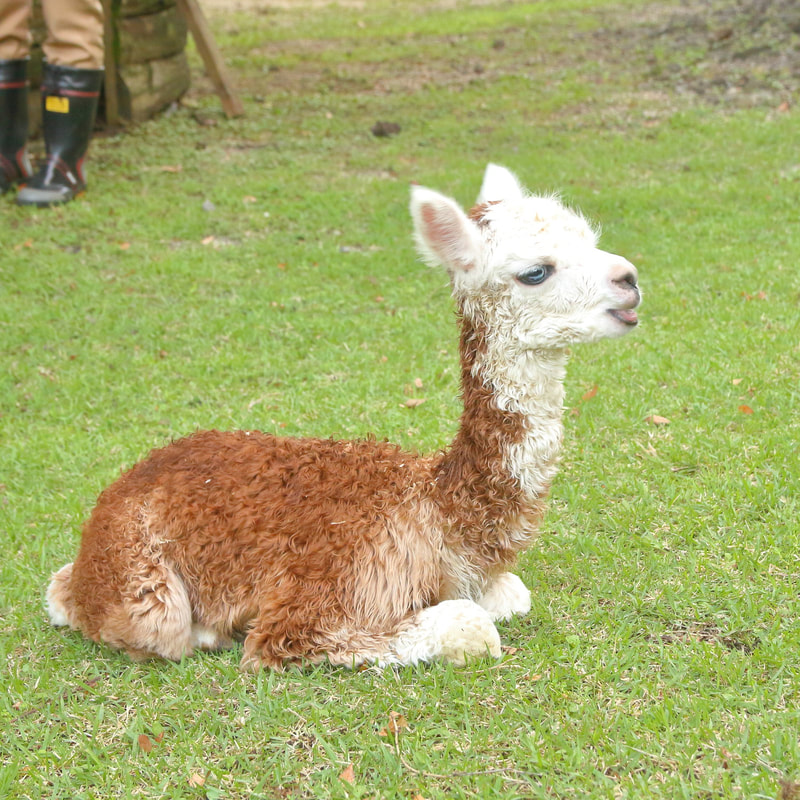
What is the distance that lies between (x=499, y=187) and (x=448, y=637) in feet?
5.07

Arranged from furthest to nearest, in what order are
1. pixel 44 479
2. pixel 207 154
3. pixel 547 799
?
pixel 207 154 < pixel 44 479 < pixel 547 799

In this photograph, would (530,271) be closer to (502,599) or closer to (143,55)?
(502,599)

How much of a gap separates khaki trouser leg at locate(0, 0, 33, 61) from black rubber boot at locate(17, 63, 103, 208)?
0.26m

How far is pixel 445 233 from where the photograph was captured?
10.4ft

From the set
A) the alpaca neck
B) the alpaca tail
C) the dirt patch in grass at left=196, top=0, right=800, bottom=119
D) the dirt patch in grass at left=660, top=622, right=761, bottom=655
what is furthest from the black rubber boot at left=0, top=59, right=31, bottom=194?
the dirt patch in grass at left=660, top=622, right=761, bottom=655

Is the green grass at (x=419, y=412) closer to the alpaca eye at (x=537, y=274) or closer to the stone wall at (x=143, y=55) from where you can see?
the stone wall at (x=143, y=55)

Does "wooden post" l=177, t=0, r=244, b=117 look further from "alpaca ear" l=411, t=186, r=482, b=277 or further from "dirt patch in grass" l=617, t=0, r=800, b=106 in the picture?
"alpaca ear" l=411, t=186, r=482, b=277

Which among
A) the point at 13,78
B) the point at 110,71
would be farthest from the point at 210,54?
the point at 13,78

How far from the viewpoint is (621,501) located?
4.29 m

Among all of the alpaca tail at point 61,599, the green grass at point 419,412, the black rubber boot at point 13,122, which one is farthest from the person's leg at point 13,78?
the alpaca tail at point 61,599

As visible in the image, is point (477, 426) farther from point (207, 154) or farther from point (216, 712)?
point (207, 154)

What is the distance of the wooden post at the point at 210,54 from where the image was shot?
11.1 meters

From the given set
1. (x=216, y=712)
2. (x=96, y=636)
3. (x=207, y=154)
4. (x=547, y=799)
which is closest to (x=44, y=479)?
(x=96, y=636)

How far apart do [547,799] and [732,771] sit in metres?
0.51
